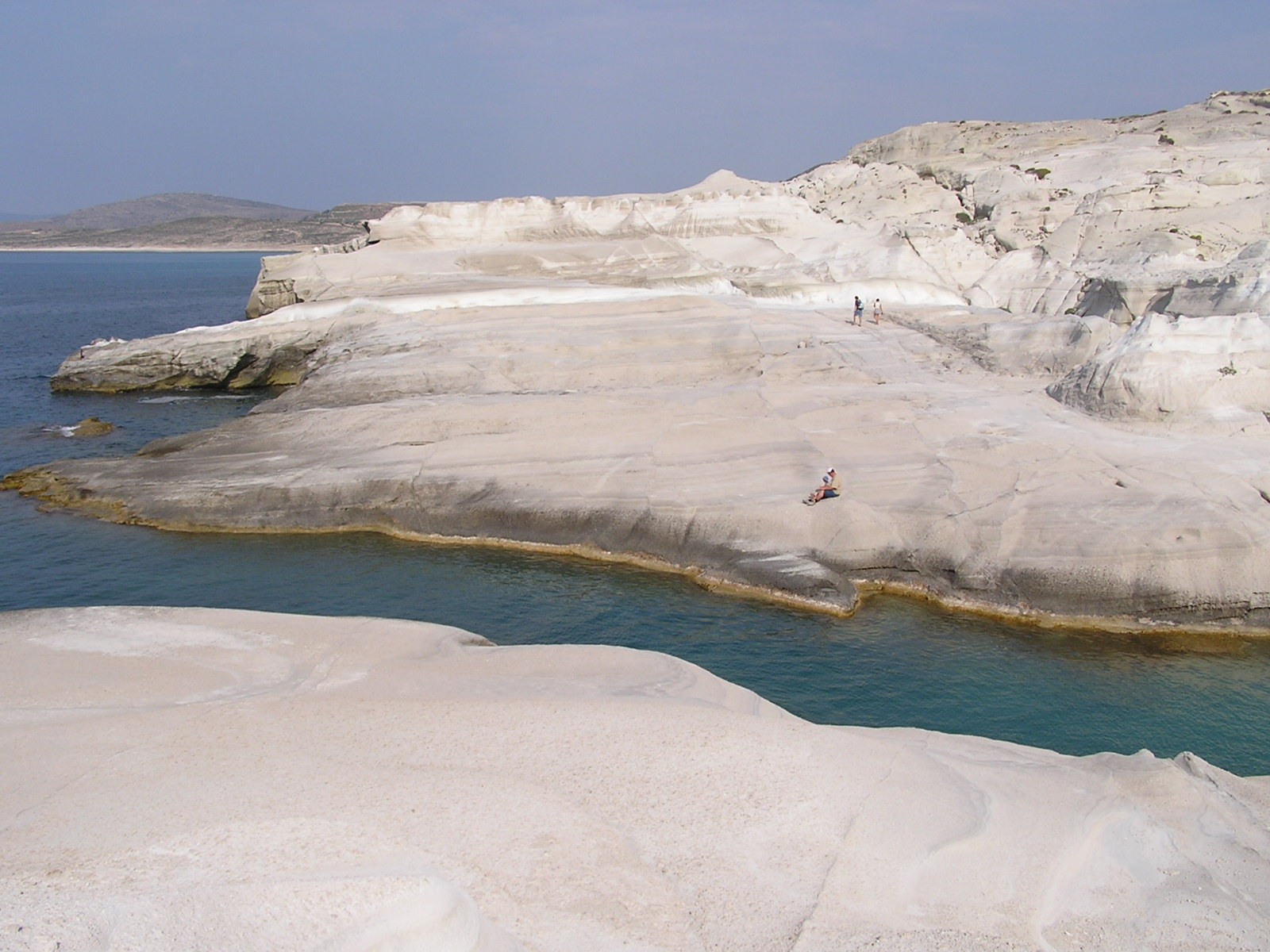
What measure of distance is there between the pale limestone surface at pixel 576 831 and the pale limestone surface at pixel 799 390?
8.28m

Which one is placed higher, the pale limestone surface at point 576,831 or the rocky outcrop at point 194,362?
the rocky outcrop at point 194,362

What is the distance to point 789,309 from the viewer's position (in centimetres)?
3425

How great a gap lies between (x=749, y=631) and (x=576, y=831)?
31.8ft

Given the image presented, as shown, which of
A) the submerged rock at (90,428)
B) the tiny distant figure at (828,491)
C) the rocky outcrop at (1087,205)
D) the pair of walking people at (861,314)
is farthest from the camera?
the submerged rock at (90,428)

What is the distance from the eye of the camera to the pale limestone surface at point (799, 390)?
→ 19.2m

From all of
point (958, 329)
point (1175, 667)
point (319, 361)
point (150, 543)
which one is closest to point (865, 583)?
point (1175, 667)

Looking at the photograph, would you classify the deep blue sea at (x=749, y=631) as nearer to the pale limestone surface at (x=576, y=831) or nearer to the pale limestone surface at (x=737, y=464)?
the pale limestone surface at (x=737, y=464)

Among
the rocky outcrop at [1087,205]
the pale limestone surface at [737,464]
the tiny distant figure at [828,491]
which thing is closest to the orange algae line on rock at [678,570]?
the pale limestone surface at [737,464]

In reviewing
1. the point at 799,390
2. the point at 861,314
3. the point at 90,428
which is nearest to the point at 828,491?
the point at 799,390

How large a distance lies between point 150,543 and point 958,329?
24310 millimetres

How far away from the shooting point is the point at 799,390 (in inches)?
1036

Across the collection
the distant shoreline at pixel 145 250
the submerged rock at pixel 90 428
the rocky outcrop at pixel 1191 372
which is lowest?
the submerged rock at pixel 90 428

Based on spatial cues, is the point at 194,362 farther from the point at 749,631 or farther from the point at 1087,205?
the point at 1087,205

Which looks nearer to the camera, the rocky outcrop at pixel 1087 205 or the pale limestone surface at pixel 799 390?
the pale limestone surface at pixel 799 390
